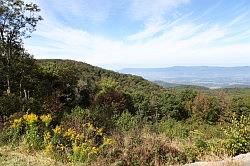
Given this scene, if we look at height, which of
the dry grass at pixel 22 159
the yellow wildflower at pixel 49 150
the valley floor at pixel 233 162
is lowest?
the dry grass at pixel 22 159

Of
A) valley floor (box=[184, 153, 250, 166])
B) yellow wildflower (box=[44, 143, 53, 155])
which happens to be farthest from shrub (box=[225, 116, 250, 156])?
yellow wildflower (box=[44, 143, 53, 155])

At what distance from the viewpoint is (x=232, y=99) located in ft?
181

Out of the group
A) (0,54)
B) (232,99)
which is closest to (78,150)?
(0,54)

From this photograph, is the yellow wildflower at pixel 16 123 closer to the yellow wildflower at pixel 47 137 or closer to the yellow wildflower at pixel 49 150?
the yellow wildflower at pixel 47 137

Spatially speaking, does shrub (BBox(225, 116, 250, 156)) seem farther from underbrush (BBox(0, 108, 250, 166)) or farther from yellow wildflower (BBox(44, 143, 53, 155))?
yellow wildflower (BBox(44, 143, 53, 155))

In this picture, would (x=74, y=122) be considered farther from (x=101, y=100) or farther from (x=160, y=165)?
(x=101, y=100)

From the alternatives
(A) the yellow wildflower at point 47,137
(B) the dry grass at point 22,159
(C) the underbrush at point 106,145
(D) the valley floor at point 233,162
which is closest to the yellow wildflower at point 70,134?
(C) the underbrush at point 106,145

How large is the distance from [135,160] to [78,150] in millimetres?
1180

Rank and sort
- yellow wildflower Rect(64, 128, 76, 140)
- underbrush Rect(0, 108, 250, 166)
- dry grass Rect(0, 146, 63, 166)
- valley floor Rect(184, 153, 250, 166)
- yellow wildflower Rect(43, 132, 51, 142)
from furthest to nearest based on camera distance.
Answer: yellow wildflower Rect(43, 132, 51, 142), yellow wildflower Rect(64, 128, 76, 140), dry grass Rect(0, 146, 63, 166), underbrush Rect(0, 108, 250, 166), valley floor Rect(184, 153, 250, 166)

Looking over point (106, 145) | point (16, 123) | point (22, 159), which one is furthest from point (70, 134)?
point (16, 123)

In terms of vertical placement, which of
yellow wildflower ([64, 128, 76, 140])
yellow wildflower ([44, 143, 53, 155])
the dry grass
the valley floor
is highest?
yellow wildflower ([64, 128, 76, 140])

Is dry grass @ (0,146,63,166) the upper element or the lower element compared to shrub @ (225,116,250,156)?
lower

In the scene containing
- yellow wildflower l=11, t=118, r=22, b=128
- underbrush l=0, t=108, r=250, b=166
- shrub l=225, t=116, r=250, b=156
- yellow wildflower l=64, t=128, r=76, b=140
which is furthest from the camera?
yellow wildflower l=11, t=118, r=22, b=128

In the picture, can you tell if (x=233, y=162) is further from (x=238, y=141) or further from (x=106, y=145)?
(x=106, y=145)
